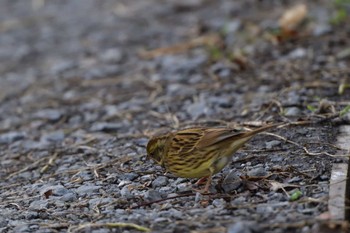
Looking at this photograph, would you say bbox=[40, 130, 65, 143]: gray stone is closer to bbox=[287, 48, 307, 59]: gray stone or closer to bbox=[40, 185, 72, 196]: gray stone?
bbox=[40, 185, 72, 196]: gray stone

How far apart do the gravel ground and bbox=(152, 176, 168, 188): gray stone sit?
1cm

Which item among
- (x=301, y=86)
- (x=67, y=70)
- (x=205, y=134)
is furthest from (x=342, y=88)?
(x=67, y=70)

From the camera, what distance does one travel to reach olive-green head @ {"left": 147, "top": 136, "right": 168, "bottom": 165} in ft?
16.7

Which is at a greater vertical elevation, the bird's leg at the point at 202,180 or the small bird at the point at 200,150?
the small bird at the point at 200,150

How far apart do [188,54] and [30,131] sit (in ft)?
8.04

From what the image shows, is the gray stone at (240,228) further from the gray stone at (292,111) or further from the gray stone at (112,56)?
the gray stone at (112,56)

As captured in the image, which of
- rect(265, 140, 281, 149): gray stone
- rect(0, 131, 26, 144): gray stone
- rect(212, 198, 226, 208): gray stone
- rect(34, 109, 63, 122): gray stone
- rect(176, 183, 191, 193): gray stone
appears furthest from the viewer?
rect(34, 109, 63, 122): gray stone

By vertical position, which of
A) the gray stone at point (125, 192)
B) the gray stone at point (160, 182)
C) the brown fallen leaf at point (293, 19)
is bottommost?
the gray stone at point (160, 182)

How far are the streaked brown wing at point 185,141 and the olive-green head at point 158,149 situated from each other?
10 cm

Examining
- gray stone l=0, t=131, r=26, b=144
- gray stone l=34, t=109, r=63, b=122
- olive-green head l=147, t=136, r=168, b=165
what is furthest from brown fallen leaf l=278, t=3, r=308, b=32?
olive-green head l=147, t=136, r=168, b=165

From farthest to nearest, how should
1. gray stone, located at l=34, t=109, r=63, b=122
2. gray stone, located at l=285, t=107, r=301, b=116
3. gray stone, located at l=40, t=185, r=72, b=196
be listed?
1. gray stone, located at l=34, t=109, r=63, b=122
2. gray stone, located at l=285, t=107, r=301, b=116
3. gray stone, located at l=40, t=185, r=72, b=196

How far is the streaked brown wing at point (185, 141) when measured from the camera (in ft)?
15.9

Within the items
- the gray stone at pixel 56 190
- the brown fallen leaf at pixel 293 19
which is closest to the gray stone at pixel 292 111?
the gray stone at pixel 56 190

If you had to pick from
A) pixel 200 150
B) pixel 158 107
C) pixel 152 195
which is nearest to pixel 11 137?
pixel 158 107
